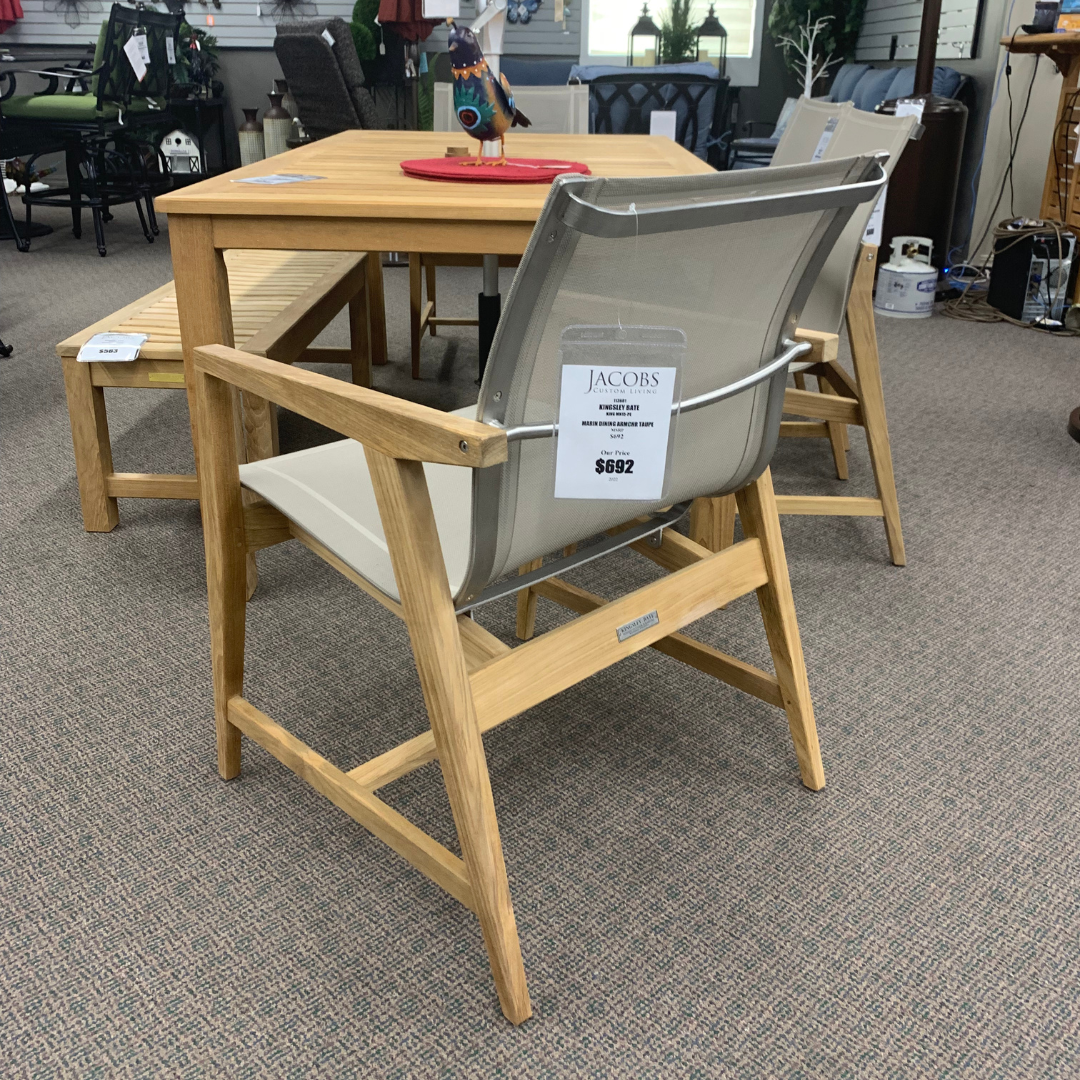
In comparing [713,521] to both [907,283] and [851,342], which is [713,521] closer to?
[851,342]

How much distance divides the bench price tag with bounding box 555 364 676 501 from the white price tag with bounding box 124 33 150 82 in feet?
17.7

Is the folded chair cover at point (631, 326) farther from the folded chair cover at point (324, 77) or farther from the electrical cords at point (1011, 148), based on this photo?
the electrical cords at point (1011, 148)

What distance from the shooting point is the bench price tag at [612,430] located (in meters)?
0.96

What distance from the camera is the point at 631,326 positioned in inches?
37.4

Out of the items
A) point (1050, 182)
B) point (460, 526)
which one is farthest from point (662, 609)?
point (1050, 182)

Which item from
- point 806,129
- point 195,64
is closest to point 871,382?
point 806,129

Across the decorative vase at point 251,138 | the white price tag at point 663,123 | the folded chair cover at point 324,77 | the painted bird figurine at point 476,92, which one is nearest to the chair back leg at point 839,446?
the painted bird figurine at point 476,92

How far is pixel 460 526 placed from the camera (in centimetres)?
115

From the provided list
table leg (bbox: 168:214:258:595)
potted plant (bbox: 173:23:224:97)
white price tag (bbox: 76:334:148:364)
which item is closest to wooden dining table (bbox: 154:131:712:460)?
table leg (bbox: 168:214:258:595)

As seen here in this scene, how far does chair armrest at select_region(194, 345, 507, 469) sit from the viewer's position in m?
0.89

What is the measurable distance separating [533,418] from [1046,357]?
3253mm

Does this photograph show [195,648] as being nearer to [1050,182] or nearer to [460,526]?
[460,526]

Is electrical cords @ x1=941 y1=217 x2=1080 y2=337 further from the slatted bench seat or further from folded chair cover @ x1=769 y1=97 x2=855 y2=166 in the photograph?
the slatted bench seat

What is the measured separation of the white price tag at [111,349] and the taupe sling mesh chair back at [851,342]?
3.83ft
